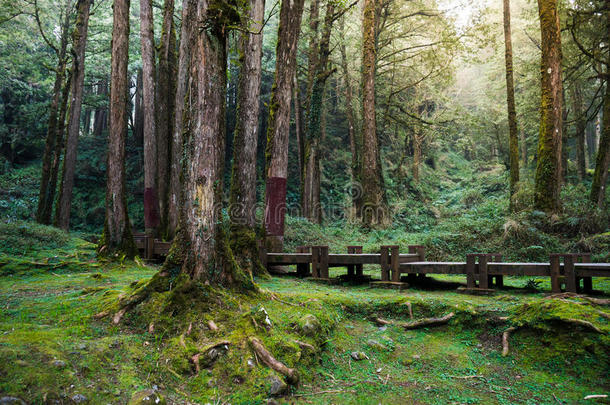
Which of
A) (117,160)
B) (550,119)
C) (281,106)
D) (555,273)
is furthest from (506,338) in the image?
(550,119)

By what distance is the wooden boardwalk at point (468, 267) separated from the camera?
634 centimetres

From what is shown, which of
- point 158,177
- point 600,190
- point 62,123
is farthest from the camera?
point 62,123

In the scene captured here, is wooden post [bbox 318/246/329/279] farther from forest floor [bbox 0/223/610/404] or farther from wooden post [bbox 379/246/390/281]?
forest floor [bbox 0/223/610/404]

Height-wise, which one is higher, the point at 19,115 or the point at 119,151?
the point at 19,115

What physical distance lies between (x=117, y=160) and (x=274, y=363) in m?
8.42

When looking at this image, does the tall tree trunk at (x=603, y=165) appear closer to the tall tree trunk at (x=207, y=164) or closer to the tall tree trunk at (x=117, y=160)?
the tall tree trunk at (x=207, y=164)

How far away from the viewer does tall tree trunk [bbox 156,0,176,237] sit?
15664mm

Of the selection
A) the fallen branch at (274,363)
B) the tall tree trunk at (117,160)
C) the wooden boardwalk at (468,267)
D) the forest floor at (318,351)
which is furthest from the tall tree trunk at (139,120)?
the fallen branch at (274,363)

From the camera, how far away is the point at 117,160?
10.7m

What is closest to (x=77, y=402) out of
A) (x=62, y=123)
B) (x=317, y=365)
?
(x=317, y=365)

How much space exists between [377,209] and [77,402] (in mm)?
13760

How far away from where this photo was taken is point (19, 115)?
26719 mm

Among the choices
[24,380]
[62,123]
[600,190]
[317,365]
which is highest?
[62,123]

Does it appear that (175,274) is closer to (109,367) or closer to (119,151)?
(109,367)
